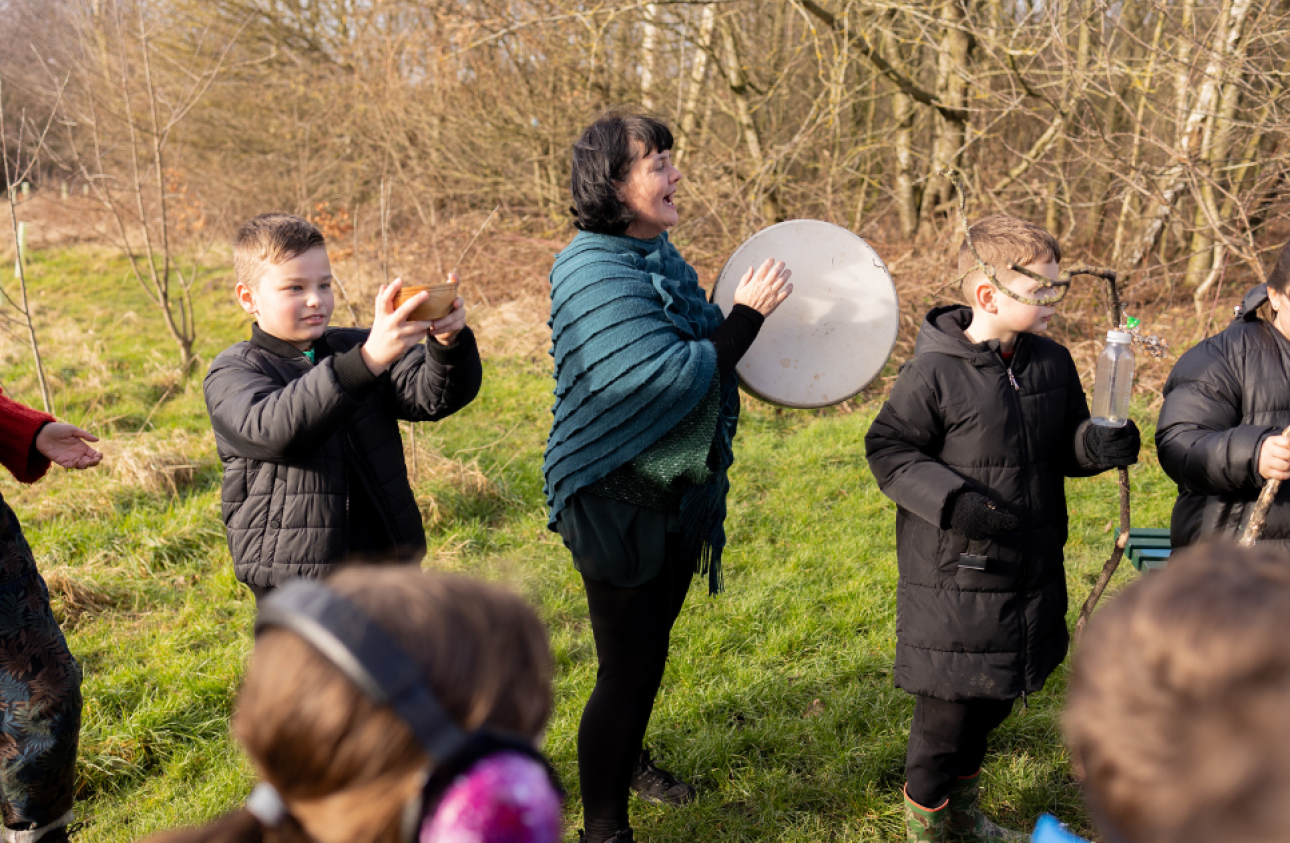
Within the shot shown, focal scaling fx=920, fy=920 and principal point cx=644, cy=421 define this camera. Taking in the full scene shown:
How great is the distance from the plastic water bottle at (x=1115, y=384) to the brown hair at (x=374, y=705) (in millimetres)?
1775

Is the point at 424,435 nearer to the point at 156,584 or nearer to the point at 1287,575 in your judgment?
the point at 156,584

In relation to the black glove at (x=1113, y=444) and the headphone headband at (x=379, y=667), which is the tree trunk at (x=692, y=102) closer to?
the black glove at (x=1113, y=444)

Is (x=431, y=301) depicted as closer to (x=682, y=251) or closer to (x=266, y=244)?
(x=266, y=244)

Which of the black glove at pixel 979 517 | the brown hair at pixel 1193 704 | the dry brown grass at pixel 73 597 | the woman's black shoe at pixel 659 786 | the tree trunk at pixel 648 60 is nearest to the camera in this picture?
the brown hair at pixel 1193 704

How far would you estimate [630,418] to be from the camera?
2.22 m

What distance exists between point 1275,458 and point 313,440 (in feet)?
7.02

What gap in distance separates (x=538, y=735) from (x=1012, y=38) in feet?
21.1

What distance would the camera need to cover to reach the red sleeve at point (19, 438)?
2.35 metres

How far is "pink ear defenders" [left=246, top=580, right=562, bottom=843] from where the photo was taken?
2.66 feet

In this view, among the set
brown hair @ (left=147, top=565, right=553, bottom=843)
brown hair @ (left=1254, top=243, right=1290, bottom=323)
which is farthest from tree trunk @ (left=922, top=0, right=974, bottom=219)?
brown hair @ (left=147, top=565, right=553, bottom=843)

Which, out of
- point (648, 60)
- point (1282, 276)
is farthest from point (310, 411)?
point (648, 60)

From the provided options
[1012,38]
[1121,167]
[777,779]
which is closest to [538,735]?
[777,779]

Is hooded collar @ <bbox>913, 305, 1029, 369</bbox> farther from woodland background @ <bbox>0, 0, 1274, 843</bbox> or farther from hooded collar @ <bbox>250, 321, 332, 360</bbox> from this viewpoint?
hooded collar @ <bbox>250, 321, 332, 360</bbox>

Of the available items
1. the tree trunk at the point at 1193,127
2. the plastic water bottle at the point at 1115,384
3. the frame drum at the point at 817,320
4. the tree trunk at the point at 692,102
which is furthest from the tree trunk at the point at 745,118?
the plastic water bottle at the point at 1115,384
